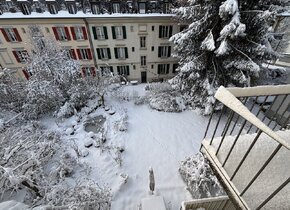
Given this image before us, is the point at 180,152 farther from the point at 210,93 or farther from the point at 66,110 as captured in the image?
the point at 66,110

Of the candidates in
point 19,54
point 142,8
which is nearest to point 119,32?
point 142,8

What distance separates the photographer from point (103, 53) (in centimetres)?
1514

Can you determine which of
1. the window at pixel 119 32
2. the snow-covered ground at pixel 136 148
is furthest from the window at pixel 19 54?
the window at pixel 119 32

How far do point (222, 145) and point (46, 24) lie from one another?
15.3m

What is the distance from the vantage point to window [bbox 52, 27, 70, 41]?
13.5 m

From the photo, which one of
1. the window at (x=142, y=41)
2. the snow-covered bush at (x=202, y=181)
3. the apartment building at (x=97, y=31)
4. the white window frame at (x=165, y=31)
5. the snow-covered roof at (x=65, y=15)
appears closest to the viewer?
the snow-covered bush at (x=202, y=181)

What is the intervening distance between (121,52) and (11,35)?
8.74 m

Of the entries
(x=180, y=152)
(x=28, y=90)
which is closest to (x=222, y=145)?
(x=180, y=152)

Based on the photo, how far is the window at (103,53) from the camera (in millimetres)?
14930

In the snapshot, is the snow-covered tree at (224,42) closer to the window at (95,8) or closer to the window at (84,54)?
the window at (95,8)

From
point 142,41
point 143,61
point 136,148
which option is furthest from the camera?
point 143,61

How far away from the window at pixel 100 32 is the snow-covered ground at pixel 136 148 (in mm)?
6058

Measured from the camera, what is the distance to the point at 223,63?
28.7ft

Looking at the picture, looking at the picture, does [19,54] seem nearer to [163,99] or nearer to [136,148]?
[163,99]
